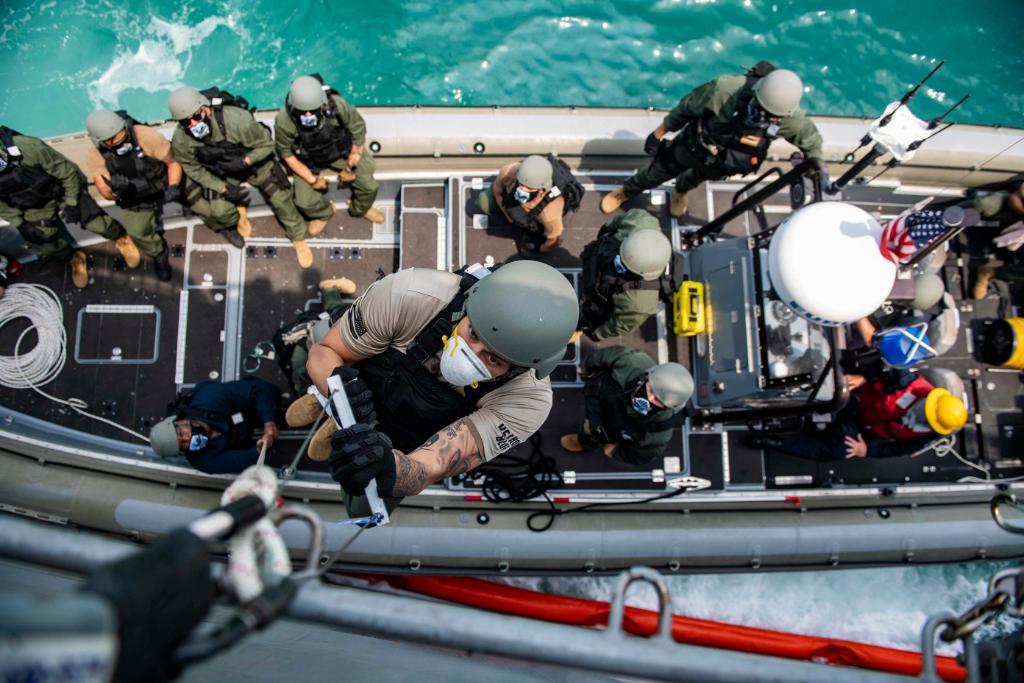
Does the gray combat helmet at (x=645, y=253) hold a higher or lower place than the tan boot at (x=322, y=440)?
higher

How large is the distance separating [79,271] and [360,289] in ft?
6.91

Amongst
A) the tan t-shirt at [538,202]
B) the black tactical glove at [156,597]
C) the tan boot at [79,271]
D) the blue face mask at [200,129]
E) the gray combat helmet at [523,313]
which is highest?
the blue face mask at [200,129]

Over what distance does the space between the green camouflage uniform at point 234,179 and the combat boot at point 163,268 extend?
472 mm

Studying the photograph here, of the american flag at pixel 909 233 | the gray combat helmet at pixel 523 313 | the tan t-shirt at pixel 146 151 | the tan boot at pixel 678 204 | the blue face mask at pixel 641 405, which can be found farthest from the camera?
the tan boot at pixel 678 204

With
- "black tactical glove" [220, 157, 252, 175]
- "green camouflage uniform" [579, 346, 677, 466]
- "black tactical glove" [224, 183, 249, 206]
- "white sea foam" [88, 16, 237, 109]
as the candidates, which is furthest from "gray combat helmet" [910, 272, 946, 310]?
"white sea foam" [88, 16, 237, 109]

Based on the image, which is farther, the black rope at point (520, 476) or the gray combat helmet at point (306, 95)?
the black rope at point (520, 476)

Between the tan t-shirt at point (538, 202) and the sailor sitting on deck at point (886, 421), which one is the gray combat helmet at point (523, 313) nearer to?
the tan t-shirt at point (538, 202)

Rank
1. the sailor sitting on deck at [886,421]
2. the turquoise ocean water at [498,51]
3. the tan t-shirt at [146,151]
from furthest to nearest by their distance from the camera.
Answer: the turquoise ocean water at [498,51] → the tan t-shirt at [146,151] → the sailor sitting on deck at [886,421]

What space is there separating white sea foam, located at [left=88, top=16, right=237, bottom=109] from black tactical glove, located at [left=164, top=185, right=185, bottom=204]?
403 cm

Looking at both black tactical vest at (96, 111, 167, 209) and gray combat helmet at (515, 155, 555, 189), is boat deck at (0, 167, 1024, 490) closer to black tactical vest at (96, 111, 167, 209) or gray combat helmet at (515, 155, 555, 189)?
black tactical vest at (96, 111, 167, 209)

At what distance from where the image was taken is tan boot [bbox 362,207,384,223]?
15.5 ft

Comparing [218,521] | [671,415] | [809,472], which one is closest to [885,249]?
[671,415]

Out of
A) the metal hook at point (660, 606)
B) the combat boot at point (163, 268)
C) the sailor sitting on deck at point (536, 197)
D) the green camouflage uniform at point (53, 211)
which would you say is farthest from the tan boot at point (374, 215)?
the metal hook at point (660, 606)

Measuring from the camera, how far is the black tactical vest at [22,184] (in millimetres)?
3777
